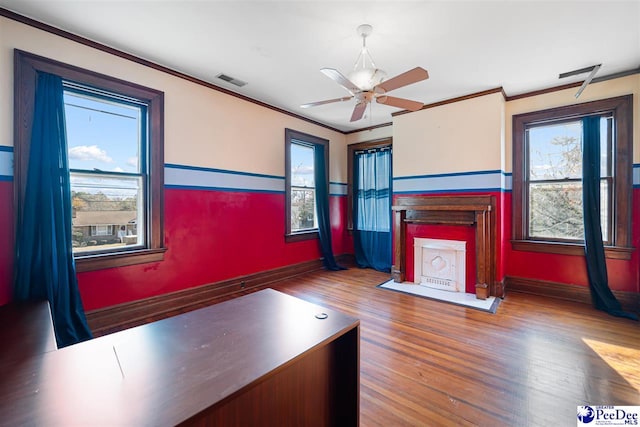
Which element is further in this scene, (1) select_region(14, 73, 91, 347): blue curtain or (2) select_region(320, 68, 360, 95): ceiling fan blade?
(1) select_region(14, 73, 91, 347): blue curtain

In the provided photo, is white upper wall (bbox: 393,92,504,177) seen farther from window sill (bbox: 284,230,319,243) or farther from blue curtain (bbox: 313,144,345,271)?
window sill (bbox: 284,230,319,243)

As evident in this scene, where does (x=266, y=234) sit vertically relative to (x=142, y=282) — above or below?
above

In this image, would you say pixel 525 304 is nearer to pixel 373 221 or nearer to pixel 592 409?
pixel 592 409

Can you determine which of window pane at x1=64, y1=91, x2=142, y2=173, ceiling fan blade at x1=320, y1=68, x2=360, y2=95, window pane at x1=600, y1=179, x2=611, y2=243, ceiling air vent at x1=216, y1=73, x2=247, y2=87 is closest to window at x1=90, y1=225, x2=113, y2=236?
window pane at x1=64, y1=91, x2=142, y2=173

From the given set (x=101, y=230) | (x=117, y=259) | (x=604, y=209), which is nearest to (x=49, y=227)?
(x=101, y=230)

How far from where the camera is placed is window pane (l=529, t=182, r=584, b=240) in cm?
354

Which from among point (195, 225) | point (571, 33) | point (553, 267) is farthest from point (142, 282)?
point (553, 267)

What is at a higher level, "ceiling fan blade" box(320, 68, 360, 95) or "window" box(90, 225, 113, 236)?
"ceiling fan blade" box(320, 68, 360, 95)

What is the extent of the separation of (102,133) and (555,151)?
543 centimetres

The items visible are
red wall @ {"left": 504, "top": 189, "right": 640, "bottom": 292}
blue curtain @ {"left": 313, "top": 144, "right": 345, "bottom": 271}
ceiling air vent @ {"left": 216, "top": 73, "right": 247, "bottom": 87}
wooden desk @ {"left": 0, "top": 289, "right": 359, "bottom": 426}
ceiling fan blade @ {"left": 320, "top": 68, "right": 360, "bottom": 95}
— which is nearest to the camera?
wooden desk @ {"left": 0, "top": 289, "right": 359, "bottom": 426}

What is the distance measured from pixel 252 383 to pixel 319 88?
3.53 m

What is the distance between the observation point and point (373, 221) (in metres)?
5.30

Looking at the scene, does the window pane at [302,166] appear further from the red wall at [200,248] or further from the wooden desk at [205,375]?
the wooden desk at [205,375]

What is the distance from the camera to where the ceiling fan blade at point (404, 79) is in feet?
6.63
